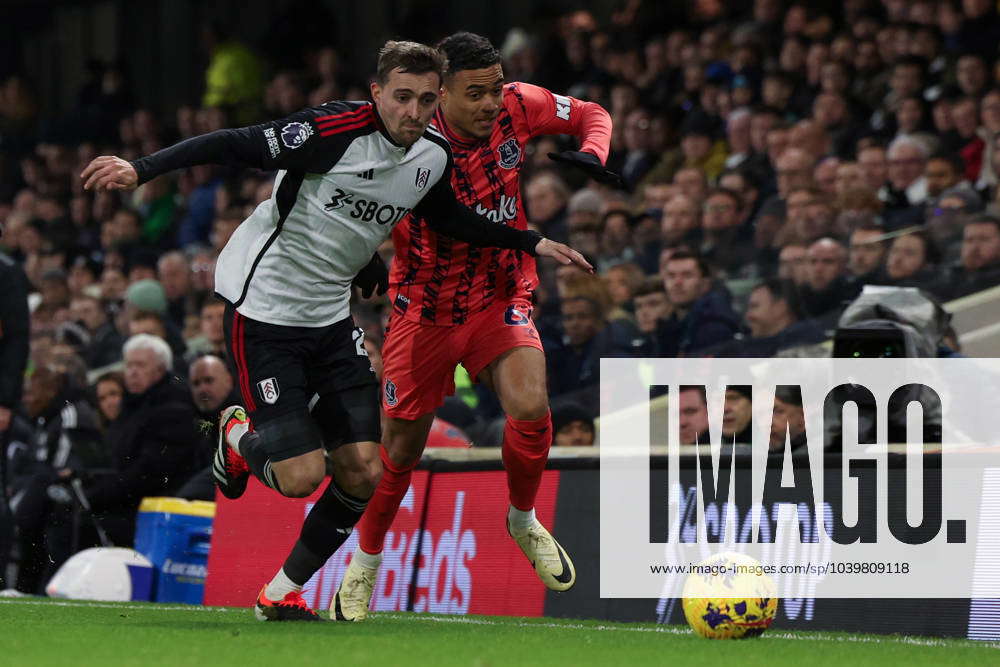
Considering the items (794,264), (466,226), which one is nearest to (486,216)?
(466,226)

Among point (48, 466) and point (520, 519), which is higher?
point (48, 466)

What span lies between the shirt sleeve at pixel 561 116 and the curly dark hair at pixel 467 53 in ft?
1.64

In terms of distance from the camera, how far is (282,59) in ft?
68.9

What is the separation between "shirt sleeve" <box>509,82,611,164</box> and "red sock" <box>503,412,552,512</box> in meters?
1.31

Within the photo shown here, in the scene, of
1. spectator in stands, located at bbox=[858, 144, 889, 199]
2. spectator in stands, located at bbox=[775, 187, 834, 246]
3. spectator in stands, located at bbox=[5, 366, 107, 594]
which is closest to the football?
spectator in stands, located at bbox=[775, 187, 834, 246]

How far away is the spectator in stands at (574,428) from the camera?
10.4 metres

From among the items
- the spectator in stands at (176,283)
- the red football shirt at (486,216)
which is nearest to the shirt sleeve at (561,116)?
the red football shirt at (486,216)

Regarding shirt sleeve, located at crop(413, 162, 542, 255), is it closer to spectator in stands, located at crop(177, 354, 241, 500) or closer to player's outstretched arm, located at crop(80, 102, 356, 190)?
player's outstretched arm, located at crop(80, 102, 356, 190)

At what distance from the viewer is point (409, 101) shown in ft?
22.3

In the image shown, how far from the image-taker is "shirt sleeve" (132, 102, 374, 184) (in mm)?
6600

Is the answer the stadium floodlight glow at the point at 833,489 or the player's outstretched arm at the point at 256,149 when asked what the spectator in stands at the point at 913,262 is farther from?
the player's outstretched arm at the point at 256,149

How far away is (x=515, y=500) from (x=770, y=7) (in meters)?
8.29

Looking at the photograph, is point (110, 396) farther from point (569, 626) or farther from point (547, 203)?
point (569, 626)

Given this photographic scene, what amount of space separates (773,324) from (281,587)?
4.24 m
